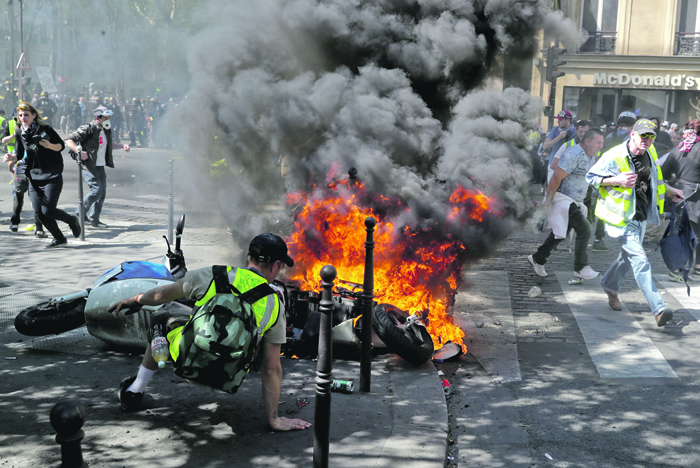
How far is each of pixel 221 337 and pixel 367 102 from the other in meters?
4.07

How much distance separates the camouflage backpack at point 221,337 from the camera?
3535 millimetres

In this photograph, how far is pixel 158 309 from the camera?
4.95 m

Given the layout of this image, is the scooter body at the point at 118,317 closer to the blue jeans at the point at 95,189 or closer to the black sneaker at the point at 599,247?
the blue jeans at the point at 95,189

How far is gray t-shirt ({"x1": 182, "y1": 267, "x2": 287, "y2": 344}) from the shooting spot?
3.72 metres

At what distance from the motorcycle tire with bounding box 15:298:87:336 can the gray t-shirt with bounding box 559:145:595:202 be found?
5.49 m

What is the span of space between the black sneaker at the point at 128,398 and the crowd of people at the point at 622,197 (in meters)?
4.66

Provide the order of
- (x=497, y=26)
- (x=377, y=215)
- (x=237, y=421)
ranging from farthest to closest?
1. (x=497, y=26)
2. (x=377, y=215)
3. (x=237, y=421)

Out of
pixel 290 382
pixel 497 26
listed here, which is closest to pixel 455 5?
pixel 497 26

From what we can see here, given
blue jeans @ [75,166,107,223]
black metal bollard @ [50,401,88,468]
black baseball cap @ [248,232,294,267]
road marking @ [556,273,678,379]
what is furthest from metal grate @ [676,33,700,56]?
black metal bollard @ [50,401,88,468]

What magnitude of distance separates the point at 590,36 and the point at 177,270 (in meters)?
24.6

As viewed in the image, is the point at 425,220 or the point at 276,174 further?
the point at 276,174

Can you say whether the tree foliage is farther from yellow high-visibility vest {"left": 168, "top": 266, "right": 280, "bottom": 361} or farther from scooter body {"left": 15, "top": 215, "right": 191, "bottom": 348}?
yellow high-visibility vest {"left": 168, "top": 266, "right": 280, "bottom": 361}

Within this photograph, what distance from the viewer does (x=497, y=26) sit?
23.6 feet

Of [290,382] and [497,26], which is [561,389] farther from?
[497,26]
